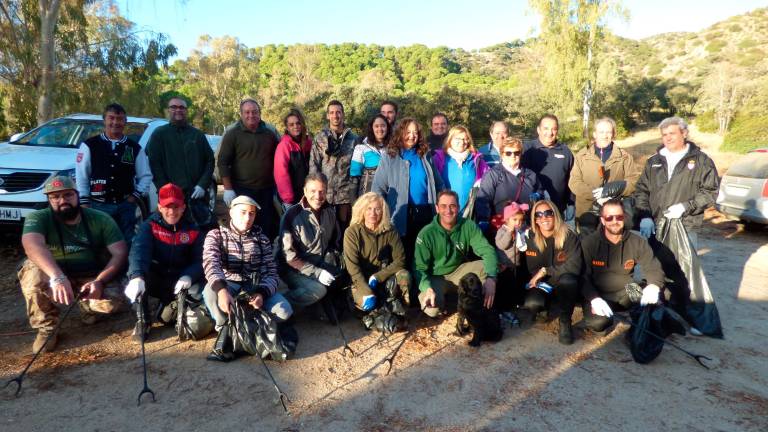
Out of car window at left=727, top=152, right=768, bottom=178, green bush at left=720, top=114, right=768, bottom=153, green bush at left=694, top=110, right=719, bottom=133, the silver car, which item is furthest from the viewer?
green bush at left=694, top=110, right=719, bottom=133

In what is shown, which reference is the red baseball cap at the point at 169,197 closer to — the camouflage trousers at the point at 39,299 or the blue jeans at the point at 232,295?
the blue jeans at the point at 232,295

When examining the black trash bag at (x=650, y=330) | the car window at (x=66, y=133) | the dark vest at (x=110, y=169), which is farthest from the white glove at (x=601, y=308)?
the car window at (x=66, y=133)

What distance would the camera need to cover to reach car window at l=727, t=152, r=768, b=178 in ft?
27.7

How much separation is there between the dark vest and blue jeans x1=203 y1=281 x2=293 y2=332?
1859 millimetres

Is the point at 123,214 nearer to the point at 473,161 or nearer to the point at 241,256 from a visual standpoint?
the point at 241,256

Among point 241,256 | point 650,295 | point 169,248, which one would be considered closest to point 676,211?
point 650,295

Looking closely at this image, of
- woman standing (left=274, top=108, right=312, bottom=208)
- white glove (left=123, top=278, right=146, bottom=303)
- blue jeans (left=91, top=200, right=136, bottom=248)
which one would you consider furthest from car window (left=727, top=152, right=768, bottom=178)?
blue jeans (left=91, top=200, right=136, bottom=248)

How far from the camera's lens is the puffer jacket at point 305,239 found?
179 inches

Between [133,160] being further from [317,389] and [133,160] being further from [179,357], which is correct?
[317,389]

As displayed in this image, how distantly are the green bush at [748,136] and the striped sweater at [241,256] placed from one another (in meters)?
21.0

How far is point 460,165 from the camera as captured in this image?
17.1ft

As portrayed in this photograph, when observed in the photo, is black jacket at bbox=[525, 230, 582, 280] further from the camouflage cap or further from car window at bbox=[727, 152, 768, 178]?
car window at bbox=[727, 152, 768, 178]

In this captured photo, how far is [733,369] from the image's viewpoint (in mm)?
3785

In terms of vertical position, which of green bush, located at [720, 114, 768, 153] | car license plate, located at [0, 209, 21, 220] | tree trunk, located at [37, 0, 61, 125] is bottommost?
green bush, located at [720, 114, 768, 153]
